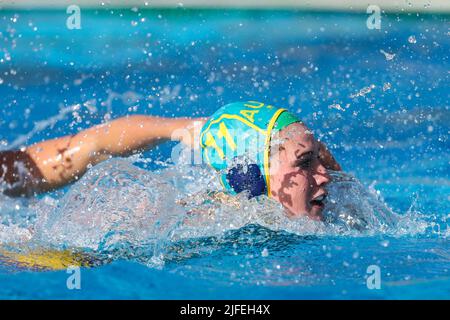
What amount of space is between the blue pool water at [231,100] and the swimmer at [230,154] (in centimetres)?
11

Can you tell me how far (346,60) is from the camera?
611 cm

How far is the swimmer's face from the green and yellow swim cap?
35mm

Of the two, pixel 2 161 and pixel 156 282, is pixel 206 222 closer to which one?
pixel 156 282

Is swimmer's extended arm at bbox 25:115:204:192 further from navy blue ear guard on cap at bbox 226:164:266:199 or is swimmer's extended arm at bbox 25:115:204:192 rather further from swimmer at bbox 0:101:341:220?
navy blue ear guard on cap at bbox 226:164:266:199

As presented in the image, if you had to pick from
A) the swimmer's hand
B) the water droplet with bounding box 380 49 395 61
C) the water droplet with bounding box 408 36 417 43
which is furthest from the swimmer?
the water droplet with bounding box 408 36 417 43

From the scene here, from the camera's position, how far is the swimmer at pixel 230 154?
3.04 meters

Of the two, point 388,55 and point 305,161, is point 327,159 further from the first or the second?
point 388,55

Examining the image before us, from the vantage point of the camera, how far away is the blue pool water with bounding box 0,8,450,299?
271 cm

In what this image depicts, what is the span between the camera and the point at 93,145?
324cm

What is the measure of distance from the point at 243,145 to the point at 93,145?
2.18 ft

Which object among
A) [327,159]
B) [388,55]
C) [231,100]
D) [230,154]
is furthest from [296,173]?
[388,55]

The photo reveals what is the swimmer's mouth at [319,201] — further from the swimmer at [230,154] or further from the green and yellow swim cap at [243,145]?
the green and yellow swim cap at [243,145]
